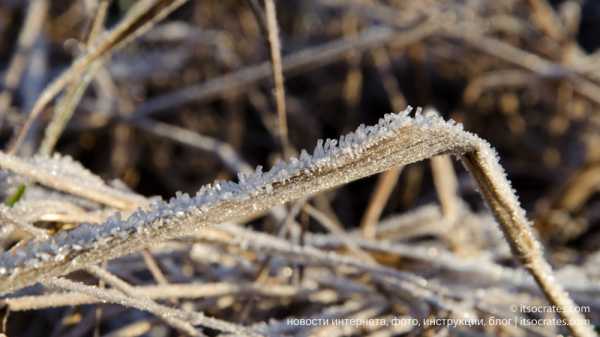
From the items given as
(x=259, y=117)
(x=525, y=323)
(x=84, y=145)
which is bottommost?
(x=525, y=323)

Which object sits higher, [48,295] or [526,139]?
[526,139]

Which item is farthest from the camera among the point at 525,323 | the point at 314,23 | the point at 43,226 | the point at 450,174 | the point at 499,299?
the point at 314,23

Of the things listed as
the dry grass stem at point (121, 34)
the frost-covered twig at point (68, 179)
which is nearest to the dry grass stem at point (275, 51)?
the dry grass stem at point (121, 34)

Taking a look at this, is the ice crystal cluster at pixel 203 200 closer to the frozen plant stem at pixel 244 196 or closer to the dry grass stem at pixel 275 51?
the frozen plant stem at pixel 244 196

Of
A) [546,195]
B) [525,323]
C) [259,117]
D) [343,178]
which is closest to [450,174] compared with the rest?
[546,195]

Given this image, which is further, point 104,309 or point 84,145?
point 84,145

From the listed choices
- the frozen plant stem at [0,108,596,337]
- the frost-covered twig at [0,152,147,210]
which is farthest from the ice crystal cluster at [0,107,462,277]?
the frost-covered twig at [0,152,147,210]

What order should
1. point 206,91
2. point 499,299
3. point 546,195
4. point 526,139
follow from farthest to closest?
point 526,139 → point 546,195 → point 206,91 → point 499,299

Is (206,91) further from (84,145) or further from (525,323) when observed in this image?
(525,323)

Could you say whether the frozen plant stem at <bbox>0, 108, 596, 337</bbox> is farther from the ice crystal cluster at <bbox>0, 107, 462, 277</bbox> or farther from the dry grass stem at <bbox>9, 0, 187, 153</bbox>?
the dry grass stem at <bbox>9, 0, 187, 153</bbox>
